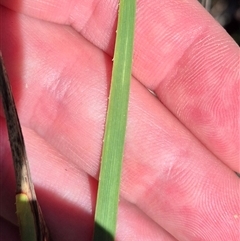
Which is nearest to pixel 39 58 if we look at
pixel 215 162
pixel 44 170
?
pixel 44 170

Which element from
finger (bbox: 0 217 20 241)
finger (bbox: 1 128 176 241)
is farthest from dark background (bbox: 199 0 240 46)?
finger (bbox: 0 217 20 241)

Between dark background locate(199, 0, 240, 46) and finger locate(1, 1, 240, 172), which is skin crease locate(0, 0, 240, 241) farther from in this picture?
dark background locate(199, 0, 240, 46)

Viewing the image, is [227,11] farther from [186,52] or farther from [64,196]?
[64,196]

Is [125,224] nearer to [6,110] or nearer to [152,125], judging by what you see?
[152,125]

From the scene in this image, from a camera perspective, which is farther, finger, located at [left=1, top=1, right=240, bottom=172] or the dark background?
the dark background

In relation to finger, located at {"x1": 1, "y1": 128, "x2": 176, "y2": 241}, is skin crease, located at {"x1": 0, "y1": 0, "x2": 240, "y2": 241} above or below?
above

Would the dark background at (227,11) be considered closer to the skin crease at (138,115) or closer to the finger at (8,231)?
the skin crease at (138,115)

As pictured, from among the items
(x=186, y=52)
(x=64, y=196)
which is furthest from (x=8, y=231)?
(x=186, y=52)

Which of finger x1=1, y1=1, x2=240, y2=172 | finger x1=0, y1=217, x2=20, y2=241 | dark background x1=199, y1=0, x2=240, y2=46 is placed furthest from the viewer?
dark background x1=199, y1=0, x2=240, y2=46

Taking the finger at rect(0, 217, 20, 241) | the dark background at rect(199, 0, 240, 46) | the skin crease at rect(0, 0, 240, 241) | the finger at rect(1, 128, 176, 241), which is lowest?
the finger at rect(0, 217, 20, 241)
